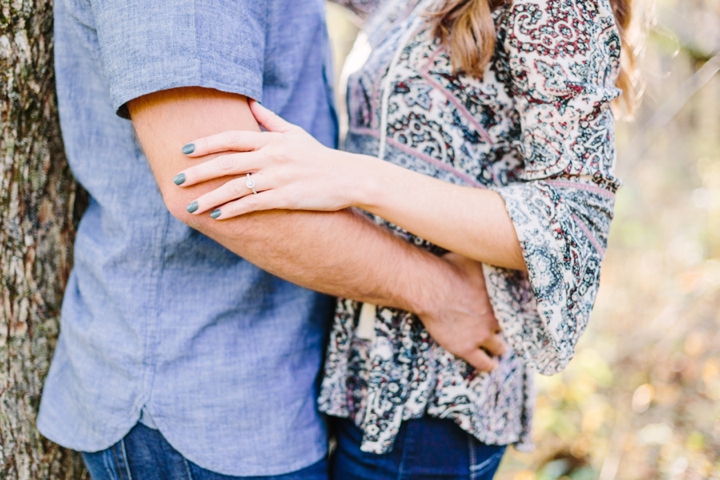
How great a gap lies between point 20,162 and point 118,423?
0.59 m

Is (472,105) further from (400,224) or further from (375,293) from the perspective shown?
(375,293)

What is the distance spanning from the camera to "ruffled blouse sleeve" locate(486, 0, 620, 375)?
0.97 meters

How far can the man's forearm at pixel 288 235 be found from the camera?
34.0 inches

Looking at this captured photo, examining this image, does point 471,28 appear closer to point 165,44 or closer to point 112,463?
point 165,44

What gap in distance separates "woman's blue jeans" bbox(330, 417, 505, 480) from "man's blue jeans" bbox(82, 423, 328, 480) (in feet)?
0.69

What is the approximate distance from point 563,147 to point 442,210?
0.24 m

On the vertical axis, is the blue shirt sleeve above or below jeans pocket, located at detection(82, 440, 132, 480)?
above

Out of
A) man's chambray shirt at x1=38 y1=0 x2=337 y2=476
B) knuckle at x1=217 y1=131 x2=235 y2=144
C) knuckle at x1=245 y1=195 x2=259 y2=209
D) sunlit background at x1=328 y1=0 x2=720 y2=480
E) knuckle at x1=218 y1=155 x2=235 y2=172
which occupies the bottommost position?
sunlit background at x1=328 y1=0 x2=720 y2=480

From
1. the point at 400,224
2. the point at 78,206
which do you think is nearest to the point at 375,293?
the point at 400,224

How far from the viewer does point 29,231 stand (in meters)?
1.24

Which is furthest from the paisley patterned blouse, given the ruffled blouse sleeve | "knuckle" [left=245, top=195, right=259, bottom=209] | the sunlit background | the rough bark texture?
the sunlit background

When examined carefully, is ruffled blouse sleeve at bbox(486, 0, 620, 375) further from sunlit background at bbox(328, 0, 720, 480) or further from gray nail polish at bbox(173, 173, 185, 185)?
sunlit background at bbox(328, 0, 720, 480)

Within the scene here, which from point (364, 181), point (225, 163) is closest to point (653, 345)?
point (364, 181)

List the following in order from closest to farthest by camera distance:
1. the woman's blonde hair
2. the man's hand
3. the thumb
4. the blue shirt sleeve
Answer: the blue shirt sleeve
the thumb
the woman's blonde hair
the man's hand
